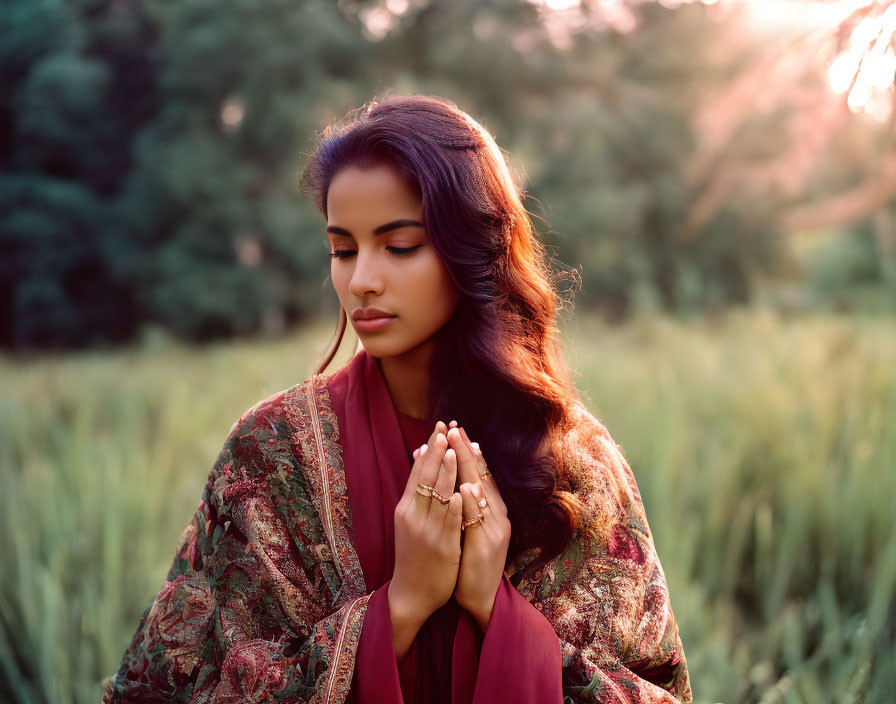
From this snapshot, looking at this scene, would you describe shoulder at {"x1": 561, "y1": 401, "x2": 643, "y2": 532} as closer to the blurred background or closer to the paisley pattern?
the paisley pattern

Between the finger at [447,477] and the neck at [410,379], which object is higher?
the neck at [410,379]

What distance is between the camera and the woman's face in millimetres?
1313

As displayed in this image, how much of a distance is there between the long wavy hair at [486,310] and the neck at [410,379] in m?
0.03

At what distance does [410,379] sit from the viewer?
147 centimetres

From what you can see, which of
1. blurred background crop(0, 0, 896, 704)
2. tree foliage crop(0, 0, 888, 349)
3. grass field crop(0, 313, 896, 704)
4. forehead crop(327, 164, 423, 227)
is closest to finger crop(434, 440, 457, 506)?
forehead crop(327, 164, 423, 227)

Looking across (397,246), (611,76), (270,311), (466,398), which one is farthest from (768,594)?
(611,76)

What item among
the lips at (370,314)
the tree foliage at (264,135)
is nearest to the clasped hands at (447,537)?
the lips at (370,314)

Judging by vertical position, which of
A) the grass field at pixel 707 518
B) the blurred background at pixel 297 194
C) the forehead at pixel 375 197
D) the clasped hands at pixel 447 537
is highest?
the blurred background at pixel 297 194

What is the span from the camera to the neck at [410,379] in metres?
1.46

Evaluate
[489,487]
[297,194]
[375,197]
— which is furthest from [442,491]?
[297,194]

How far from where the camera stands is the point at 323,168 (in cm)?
143

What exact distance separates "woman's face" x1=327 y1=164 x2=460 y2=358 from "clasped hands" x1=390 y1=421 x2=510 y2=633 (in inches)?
7.9

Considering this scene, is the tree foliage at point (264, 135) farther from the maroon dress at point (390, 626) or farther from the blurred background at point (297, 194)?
the maroon dress at point (390, 626)

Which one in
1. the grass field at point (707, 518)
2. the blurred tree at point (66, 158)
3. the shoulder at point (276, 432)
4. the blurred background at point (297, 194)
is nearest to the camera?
the shoulder at point (276, 432)
